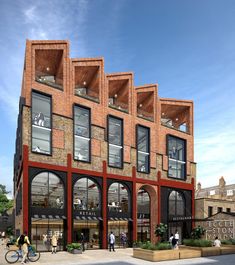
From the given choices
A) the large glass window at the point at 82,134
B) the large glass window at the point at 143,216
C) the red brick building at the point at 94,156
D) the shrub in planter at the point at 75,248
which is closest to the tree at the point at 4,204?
the red brick building at the point at 94,156

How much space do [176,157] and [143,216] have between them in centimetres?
979

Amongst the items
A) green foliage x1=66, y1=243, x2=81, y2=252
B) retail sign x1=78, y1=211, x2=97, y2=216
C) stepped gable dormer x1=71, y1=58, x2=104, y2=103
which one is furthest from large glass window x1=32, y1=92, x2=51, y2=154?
green foliage x1=66, y1=243, x2=81, y2=252

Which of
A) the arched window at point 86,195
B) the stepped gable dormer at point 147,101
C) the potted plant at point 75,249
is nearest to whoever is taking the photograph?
the potted plant at point 75,249

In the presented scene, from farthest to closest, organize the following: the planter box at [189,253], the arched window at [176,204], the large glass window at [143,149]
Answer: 1. the arched window at [176,204]
2. the large glass window at [143,149]
3. the planter box at [189,253]

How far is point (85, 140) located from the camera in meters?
36.6

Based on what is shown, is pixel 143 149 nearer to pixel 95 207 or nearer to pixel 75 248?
pixel 95 207

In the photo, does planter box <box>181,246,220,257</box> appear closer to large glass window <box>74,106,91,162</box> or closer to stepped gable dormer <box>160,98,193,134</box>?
large glass window <box>74,106,91,162</box>

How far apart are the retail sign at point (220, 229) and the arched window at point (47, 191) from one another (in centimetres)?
1959

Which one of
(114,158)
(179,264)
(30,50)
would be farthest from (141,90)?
(179,264)

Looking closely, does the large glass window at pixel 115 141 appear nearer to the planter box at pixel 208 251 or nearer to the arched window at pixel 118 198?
the arched window at pixel 118 198

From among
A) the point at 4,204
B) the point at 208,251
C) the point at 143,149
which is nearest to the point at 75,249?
the point at 208,251

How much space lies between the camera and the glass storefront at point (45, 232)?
103ft

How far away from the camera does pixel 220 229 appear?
1618 inches

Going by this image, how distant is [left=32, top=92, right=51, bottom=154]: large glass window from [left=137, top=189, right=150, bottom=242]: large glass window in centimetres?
1445
